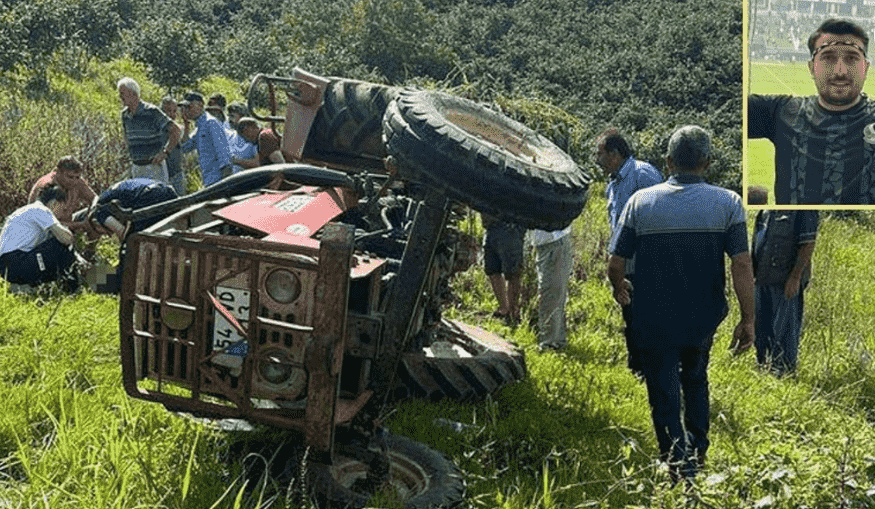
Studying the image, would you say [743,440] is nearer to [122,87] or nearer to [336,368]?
[336,368]

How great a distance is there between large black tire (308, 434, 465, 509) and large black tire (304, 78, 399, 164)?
1615mm

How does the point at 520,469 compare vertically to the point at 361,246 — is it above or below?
below

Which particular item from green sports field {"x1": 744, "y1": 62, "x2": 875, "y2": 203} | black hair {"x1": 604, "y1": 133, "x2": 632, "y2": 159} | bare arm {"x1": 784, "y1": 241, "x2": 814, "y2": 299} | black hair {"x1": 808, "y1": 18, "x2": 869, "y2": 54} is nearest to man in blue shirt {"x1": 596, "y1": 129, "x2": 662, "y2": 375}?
black hair {"x1": 604, "y1": 133, "x2": 632, "y2": 159}

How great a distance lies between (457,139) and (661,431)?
1639 mm

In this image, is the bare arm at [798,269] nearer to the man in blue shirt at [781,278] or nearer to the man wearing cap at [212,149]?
the man in blue shirt at [781,278]

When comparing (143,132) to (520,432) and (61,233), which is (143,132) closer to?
(61,233)

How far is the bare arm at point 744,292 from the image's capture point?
3.83 metres

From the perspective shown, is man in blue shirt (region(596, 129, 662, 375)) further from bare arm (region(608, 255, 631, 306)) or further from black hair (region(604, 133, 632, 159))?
bare arm (region(608, 255, 631, 306))

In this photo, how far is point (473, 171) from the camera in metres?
3.24

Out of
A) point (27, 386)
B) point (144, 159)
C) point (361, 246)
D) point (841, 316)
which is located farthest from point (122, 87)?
point (841, 316)

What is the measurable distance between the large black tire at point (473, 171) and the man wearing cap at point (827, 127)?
1961mm

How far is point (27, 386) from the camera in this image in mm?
4152

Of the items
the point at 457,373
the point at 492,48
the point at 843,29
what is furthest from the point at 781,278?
the point at 492,48

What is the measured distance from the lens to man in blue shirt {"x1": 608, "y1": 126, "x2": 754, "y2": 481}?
3809 mm
